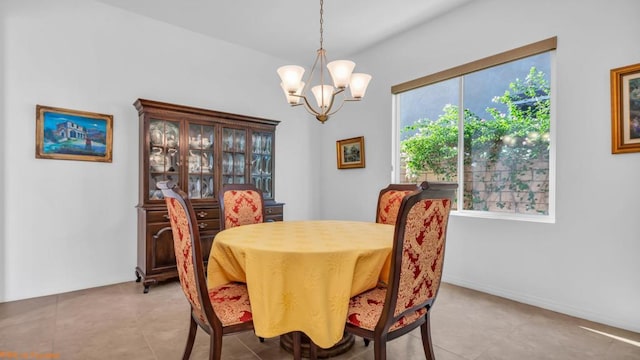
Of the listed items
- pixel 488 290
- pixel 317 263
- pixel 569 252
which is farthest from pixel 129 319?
pixel 569 252

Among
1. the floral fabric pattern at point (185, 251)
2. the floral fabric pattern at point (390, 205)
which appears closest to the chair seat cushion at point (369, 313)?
the floral fabric pattern at point (185, 251)

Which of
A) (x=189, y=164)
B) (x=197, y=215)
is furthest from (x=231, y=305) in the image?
(x=189, y=164)

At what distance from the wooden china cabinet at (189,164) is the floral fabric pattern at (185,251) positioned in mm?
1669

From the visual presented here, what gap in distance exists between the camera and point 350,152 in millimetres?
4340

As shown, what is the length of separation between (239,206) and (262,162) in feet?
4.46

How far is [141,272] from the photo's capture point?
3.02 meters

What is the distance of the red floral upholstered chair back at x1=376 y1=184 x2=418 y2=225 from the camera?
2.52 metres

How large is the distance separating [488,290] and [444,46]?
8.08 feet

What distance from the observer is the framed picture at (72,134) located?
9.13ft

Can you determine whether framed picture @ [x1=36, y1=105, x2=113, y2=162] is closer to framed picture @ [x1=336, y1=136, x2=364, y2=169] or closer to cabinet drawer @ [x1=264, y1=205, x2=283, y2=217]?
cabinet drawer @ [x1=264, y1=205, x2=283, y2=217]

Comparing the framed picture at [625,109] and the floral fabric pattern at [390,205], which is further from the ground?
the framed picture at [625,109]

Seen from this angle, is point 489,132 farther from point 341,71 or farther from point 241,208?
point 241,208

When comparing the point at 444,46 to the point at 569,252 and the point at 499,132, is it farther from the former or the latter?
the point at 569,252

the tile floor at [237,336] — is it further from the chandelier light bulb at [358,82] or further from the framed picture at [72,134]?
the chandelier light bulb at [358,82]
